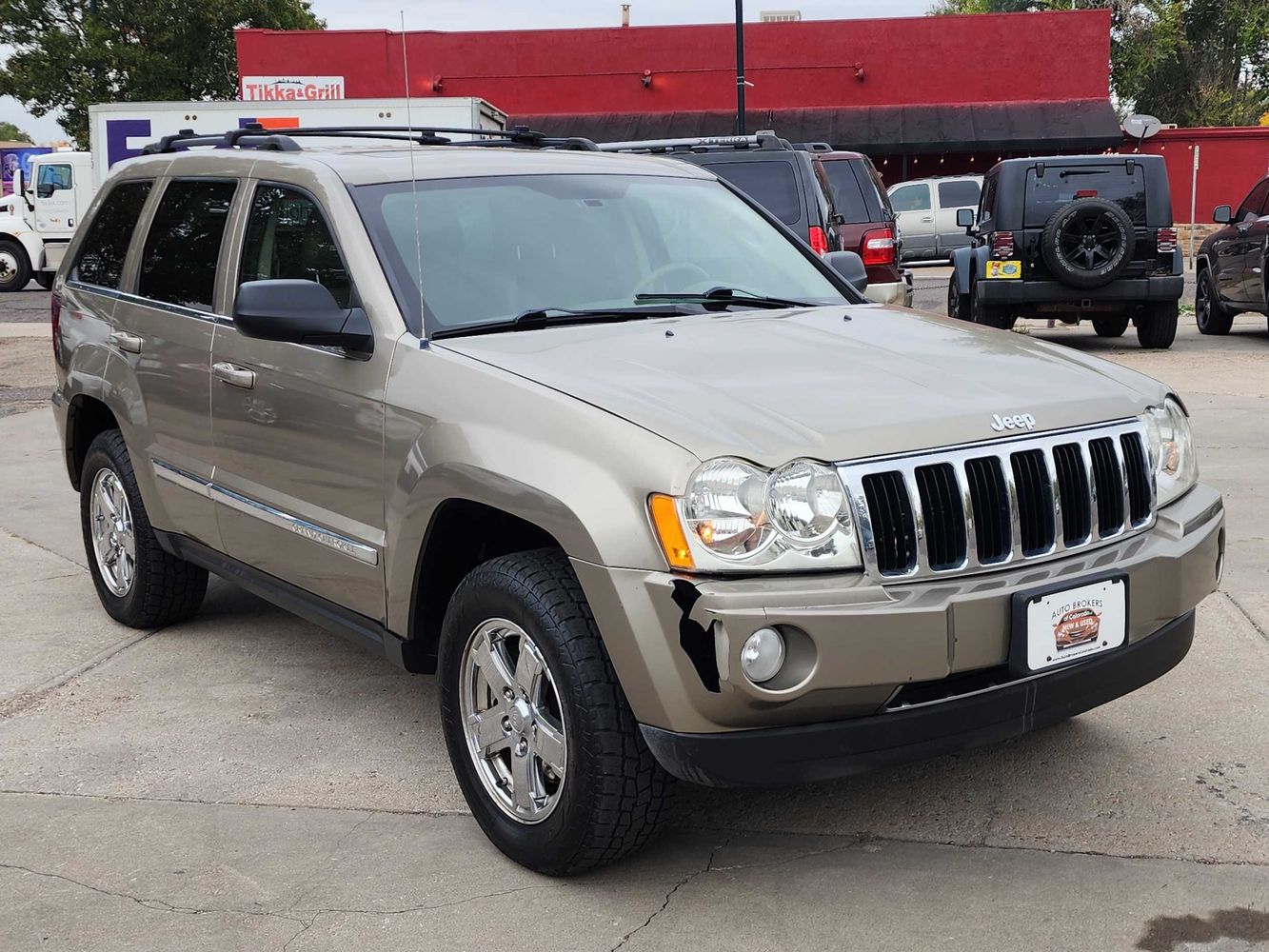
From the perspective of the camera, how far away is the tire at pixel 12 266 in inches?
1087

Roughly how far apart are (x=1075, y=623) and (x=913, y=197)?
2648 cm

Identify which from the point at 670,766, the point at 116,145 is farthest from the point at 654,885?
the point at 116,145

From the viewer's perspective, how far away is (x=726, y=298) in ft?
14.7

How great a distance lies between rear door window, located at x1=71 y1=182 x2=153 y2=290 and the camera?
5.67 meters

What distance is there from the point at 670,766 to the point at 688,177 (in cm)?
260

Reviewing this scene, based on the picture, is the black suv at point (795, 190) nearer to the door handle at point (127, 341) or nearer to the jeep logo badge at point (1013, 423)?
the door handle at point (127, 341)

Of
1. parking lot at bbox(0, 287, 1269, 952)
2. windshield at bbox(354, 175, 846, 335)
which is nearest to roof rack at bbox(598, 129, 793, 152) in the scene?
windshield at bbox(354, 175, 846, 335)

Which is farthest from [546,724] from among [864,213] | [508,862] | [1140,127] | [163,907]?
[1140,127]

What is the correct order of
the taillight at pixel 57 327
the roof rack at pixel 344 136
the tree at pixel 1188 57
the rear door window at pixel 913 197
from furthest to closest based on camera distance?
the tree at pixel 1188 57
the rear door window at pixel 913 197
the taillight at pixel 57 327
the roof rack at pixel 344 136

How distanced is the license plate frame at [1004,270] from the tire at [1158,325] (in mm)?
1410

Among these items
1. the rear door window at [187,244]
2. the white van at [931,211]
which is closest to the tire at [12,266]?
the white van at [931,211]

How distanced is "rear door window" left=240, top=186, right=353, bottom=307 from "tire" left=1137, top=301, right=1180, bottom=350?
37.4ft

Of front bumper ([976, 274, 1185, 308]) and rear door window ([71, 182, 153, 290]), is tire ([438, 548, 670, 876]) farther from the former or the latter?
front bumper ([976, 274, 1185, 308])

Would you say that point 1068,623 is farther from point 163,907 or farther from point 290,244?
point 290,244
